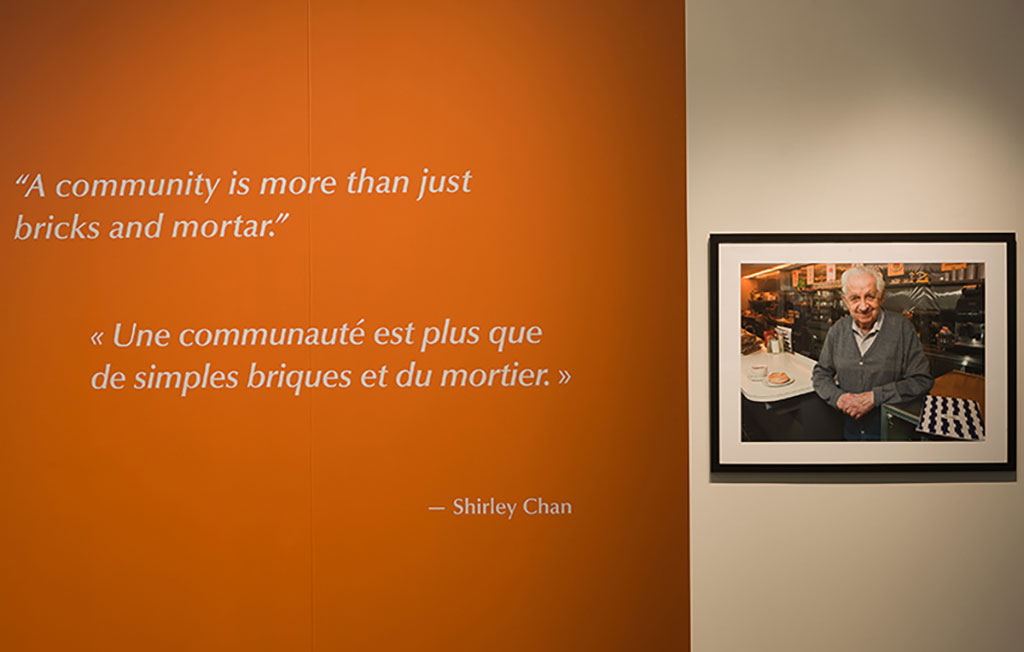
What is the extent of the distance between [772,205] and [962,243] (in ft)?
1.74

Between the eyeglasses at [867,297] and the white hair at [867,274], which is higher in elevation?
the white hair at [867,274]

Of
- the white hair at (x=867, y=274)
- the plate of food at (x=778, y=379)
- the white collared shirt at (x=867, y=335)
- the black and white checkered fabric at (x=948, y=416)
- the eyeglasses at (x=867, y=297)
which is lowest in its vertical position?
the black and white checkered fabric at (x=948, y=416)

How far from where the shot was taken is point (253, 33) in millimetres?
1528

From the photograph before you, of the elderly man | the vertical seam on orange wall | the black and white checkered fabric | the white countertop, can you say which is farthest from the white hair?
the vertical seam on orange wall

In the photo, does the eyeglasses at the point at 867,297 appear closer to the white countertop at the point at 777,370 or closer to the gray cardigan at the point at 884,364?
the gray cardigan at the point at 884,364

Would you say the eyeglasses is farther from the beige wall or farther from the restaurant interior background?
the beige wall

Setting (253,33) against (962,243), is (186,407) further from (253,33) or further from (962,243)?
(962,243)

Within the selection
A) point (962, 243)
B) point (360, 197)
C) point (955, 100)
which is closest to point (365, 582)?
point (360, 197)

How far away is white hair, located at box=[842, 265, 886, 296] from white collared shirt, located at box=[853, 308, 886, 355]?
0.06m

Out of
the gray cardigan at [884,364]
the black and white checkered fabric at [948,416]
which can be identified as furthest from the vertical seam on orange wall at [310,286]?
the black and white checkered fabric at [948,416]

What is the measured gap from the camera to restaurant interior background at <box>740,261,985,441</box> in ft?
5.08

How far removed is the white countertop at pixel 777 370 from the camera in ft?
5.11

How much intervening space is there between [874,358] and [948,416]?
26 centimetres

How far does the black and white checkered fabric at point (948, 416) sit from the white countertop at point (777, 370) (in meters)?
0.33
